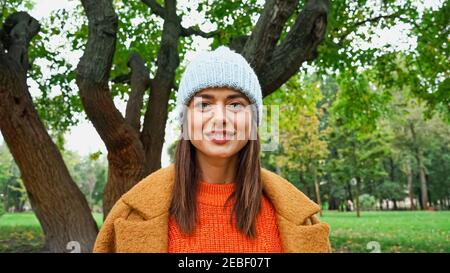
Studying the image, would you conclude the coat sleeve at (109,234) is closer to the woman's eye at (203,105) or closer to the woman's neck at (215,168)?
the woman's neck at (215,168)

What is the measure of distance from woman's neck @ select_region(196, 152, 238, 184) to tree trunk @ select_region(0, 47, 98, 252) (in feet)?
13.5

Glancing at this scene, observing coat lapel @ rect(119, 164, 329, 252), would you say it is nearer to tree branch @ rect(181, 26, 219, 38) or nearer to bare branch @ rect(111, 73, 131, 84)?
tree branch @ rect(181, 26, 219, 38)

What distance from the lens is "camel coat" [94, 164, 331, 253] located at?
1.81 meters

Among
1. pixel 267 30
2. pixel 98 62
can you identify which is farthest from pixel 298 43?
pixel 98 62

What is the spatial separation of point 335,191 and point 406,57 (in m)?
31.0

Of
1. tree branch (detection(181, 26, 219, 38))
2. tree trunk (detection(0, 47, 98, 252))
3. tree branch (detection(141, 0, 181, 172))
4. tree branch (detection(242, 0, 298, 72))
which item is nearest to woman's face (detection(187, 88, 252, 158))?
tree branch (detection(242, 0, 298, 72))

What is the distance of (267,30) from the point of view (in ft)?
18.0

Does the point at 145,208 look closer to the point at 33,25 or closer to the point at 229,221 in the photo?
the point at 229,221

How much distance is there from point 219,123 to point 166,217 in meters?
0.43

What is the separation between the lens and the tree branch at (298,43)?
5.81 meters

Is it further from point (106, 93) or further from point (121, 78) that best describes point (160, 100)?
point (121, 78)

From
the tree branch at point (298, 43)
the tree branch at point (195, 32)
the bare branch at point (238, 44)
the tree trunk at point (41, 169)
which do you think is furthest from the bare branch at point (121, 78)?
the tree branch at point (298, 43)
